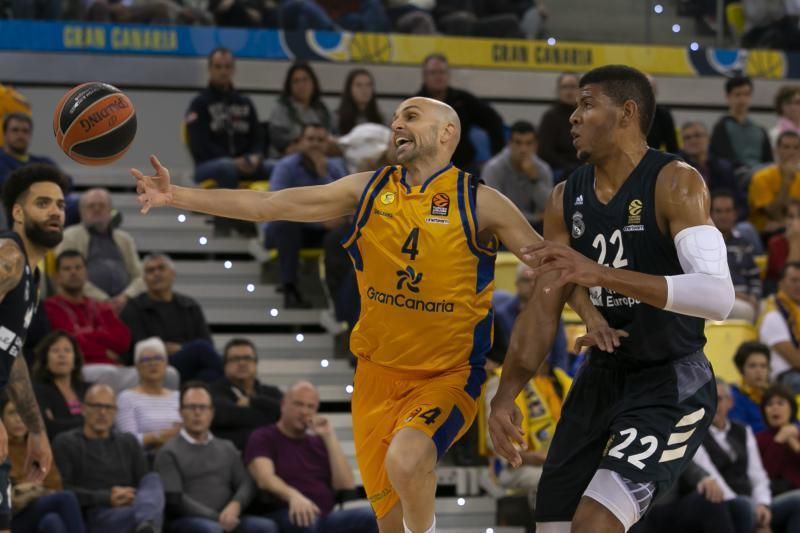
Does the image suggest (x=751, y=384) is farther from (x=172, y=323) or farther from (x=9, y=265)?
(x=9, y=265)

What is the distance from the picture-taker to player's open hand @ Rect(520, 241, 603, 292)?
16.3 ft

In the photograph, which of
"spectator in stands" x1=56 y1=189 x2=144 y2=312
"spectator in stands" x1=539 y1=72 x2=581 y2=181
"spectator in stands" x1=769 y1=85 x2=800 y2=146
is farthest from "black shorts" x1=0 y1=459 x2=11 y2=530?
"spectator in stands" x1=769 y1=85 x2=800 y2=146

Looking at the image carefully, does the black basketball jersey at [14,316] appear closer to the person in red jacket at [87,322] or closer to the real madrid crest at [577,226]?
the real madrid crest at [577,226]

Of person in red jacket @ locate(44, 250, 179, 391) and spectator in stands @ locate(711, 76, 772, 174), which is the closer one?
person in red jacket @ locate(44, 250, 179, 391)

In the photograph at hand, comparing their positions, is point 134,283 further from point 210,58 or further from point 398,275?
point 398,275

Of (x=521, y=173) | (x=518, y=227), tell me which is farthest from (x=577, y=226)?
(x=521, y=173)

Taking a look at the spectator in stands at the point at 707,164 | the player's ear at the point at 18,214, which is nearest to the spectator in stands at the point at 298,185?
the spectator in stands at the point at 707,164

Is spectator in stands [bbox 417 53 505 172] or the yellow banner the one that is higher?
the yellow banner

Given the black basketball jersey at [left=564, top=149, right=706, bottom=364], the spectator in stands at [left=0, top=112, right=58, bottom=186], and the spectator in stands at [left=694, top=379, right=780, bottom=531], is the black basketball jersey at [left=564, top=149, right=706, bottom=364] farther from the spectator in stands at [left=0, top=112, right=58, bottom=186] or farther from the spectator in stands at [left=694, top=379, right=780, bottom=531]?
the spectator in stands at [left=0, top=112, right=58, bottom=186]

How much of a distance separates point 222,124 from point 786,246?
516cm

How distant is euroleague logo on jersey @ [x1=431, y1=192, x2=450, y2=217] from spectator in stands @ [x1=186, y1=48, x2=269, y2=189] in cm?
617

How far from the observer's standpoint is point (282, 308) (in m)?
11.9

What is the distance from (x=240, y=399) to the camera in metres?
10.0

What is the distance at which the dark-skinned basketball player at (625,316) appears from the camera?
5.19 meters
